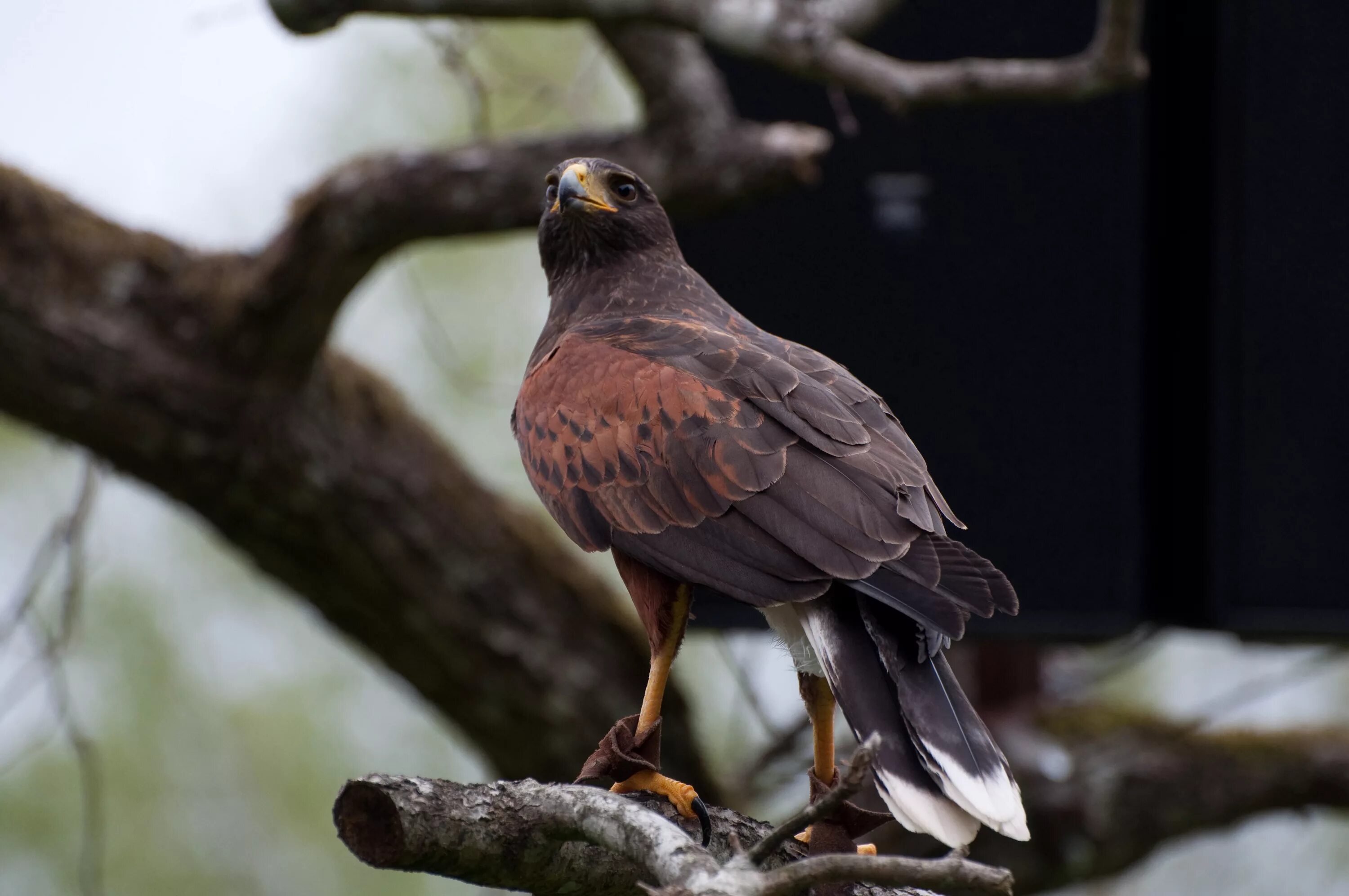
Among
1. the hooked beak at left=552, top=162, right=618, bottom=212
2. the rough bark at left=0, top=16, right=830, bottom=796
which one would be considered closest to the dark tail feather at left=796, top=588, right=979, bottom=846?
the hooked beak at left=552, top=162, right=618, bottom=212

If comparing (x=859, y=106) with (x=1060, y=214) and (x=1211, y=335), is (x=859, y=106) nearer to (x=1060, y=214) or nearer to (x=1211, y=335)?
(x=1060, y=214)

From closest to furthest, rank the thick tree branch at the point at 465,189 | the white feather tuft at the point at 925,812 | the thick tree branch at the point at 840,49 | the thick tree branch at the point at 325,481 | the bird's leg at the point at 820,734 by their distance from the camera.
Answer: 1. the white feather tuft at the point at 925,812
2. the bird's leg at the point at 820,734
3. the thick tree branch at the point at 840,49
4. the thick tree branch at the point at 465,189
5. the thick tree branch at the point at 325,481

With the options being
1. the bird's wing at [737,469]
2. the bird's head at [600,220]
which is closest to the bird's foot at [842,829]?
the bird's wing at [737,469]

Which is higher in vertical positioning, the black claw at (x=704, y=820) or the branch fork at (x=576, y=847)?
the branch fork at (x=576, y=847)

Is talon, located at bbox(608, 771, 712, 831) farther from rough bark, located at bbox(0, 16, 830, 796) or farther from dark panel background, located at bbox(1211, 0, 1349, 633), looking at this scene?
dark panel background, located at bbox(1211, 0, 1349, 633)

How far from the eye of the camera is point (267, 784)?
467 inches

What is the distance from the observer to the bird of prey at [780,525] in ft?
7.78

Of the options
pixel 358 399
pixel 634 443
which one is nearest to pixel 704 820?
pixel 634 443

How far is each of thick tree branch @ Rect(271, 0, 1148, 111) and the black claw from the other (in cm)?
238

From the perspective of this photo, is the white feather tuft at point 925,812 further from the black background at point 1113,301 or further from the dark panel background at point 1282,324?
the dark panel background at point 1282,324

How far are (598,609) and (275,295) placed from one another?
203 centimetres

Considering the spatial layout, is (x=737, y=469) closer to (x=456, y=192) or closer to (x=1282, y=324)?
(x=456, y=192)

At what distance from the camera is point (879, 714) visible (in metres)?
2.38

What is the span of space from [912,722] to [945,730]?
0.06 m
